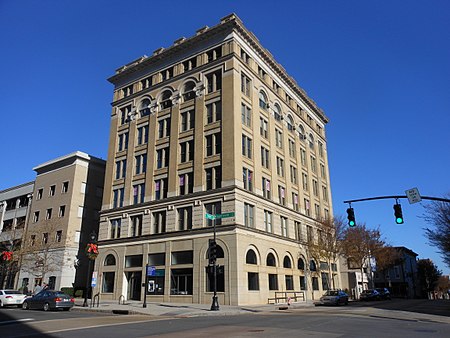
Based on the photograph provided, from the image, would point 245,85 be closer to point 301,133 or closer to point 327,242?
point 301,133

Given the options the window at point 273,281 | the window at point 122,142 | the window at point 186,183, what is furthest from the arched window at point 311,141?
the window at point 122,142

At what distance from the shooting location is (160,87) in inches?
1837

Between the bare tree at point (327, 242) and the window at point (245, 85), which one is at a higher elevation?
the window at point (245, 85)

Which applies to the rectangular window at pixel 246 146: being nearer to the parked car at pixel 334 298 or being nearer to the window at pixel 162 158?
the window at pixel 162 158

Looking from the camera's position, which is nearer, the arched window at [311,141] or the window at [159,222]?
the window at [159,222]

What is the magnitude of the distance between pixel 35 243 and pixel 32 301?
24.7 metres

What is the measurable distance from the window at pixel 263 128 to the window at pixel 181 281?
17.4 m

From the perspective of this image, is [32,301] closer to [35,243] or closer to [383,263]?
[35,243]

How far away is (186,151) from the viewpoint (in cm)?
4084

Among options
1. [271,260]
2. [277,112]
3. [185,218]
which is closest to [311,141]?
[277,112]

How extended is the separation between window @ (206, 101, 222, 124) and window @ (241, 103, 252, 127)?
2.48 m

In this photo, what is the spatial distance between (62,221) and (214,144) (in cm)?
2614

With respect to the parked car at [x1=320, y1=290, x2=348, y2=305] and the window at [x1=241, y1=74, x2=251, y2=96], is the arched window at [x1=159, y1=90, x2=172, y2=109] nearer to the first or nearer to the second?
the window at [x1=241, y1=74, x2=251, y2=96]

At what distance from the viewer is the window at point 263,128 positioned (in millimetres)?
43628
